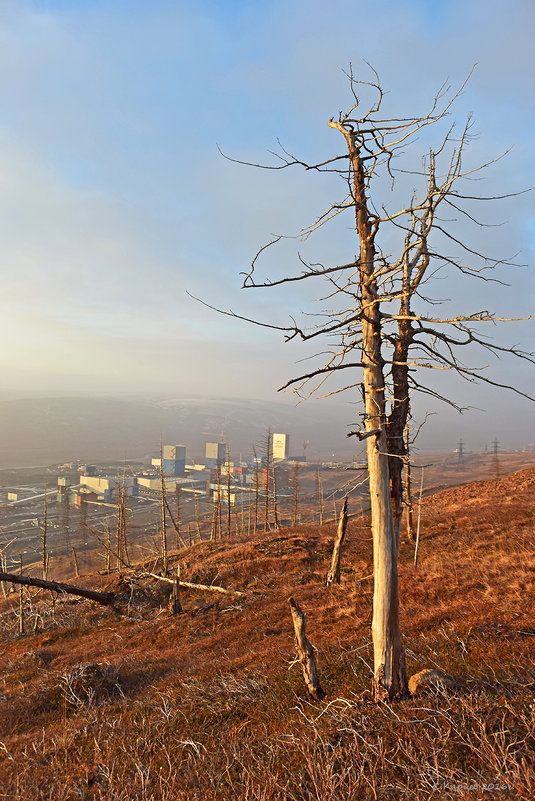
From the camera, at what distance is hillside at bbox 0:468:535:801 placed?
14.6ft

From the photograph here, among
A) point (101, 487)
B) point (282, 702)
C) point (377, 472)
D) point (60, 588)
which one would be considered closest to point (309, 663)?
point (282, 702)

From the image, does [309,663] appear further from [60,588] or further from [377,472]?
[60,588]

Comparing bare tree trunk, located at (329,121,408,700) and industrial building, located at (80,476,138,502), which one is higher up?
bare tree trunk, located at (329,121,408,700)

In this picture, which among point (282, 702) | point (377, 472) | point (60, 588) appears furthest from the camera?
point (60, 588)

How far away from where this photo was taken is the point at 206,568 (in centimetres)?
2298

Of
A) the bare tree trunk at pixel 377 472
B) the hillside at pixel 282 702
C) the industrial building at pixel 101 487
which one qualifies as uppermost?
the bare tree trunk at pixel 377 472

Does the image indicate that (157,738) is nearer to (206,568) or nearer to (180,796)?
(180,796)

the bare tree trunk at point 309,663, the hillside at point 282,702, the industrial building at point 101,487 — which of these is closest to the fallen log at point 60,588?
the hillside at point 282,702

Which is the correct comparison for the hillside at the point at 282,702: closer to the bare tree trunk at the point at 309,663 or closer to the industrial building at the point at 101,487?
the bare tree trunk at the point at 309,663

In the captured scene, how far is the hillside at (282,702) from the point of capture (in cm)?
446

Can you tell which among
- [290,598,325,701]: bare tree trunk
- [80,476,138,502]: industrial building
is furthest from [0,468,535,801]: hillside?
[80,476,138,502]: industrial building

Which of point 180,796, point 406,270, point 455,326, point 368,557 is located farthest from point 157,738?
point 368,557

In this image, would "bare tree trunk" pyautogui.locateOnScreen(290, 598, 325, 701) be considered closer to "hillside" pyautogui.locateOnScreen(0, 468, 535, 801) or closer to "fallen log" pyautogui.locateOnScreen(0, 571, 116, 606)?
"hillside" pyautogui.locateOnScreen(0, 468, 535, 801)

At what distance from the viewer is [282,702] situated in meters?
6.74
